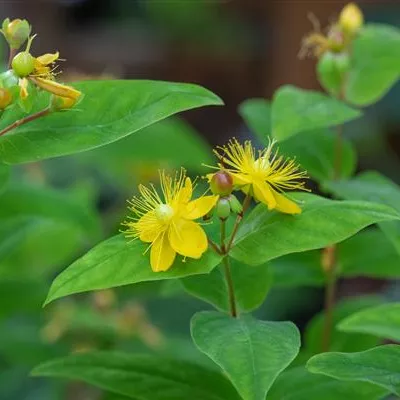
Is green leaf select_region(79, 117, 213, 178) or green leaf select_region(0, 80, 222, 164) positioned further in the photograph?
green leaf select_region(79, 117, 213, 178)

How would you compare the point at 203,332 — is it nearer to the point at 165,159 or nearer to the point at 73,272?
the point at 73,272

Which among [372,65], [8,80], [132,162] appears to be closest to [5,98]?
[8,80]

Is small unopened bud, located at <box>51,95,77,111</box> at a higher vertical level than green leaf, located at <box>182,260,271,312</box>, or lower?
higher

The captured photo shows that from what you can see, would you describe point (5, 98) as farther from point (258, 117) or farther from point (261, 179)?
point (258, 117)

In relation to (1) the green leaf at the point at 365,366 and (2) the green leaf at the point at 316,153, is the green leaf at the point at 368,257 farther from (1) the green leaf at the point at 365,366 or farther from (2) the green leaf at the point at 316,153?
(1) the green leaf at the point at 365,366

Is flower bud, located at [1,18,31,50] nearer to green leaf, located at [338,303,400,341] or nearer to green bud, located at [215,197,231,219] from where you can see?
green bud, located at [215,197,231,219]

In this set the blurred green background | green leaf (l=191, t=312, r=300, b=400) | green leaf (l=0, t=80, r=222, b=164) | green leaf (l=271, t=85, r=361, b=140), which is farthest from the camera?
the blurred green background

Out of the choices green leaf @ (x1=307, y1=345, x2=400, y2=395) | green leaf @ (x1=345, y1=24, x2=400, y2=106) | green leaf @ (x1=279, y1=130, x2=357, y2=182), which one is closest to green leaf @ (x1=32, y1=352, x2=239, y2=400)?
green leaf @ (x1=307, y1=345, x2=400, y2=395)

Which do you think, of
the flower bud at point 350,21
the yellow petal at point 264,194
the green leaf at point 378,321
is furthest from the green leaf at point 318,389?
the flower bud at point 350,21
